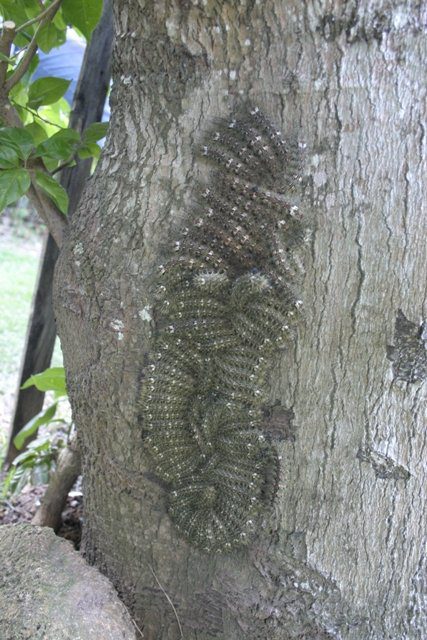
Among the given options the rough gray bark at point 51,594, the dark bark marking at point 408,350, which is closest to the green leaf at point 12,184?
the rough gray bark at point 51,594

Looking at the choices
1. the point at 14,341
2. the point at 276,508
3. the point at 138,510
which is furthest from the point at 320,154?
the point at 14,341

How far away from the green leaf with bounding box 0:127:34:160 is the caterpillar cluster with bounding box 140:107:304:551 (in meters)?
0.35

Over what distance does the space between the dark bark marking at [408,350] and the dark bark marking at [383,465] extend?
0.12 m

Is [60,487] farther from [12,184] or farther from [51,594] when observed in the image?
[12,184]

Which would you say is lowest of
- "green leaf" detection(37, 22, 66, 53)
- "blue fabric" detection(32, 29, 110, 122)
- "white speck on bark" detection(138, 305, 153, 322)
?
"white speck on bark" detection(138, 305, 153, 322)

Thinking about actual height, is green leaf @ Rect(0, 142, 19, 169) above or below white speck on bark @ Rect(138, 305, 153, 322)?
above

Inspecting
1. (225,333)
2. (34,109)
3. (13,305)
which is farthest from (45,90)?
(13,305)

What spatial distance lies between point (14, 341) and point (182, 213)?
2983 millimetres

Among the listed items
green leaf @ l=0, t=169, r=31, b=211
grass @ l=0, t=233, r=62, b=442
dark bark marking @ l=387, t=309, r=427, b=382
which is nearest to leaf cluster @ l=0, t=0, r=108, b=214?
green leaf @ l=0, t=169, r=31, b=211

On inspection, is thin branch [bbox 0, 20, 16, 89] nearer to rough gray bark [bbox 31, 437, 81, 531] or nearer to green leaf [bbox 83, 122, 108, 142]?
green leaf [bbox 83, 122, 108, 142]

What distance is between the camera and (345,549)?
0.98m

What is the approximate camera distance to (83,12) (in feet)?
3.89

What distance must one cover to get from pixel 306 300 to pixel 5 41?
2.43 ft

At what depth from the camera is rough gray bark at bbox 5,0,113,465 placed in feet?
5.97
